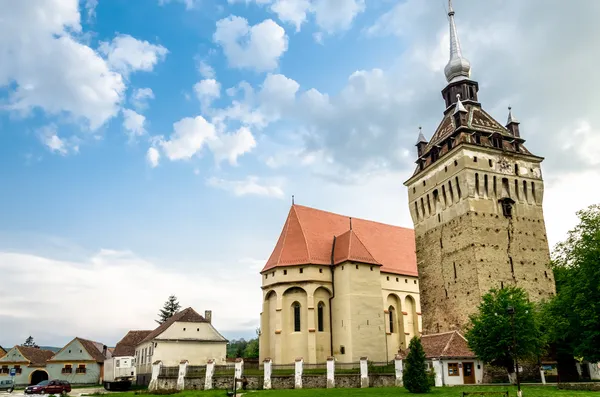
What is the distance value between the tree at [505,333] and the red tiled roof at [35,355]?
1953 inches

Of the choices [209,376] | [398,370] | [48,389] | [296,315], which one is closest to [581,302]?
[398,370]

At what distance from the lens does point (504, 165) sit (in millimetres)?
41750

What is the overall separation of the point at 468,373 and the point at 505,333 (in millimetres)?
4339

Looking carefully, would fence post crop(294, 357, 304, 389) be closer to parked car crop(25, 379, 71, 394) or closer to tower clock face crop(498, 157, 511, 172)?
parked car crop(25, 379, 71, 394)

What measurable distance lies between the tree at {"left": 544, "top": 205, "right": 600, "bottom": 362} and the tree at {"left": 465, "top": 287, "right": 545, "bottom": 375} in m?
1.58

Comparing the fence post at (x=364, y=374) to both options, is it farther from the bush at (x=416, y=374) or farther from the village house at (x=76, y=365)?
the village house at (x=76, y=365)

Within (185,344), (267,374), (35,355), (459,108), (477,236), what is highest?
(459,108)

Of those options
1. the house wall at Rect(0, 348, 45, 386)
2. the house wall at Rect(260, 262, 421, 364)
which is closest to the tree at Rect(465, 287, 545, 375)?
the house wall at Rect(260, 262, 421, 364)

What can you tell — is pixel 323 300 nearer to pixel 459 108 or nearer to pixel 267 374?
pixel 267 374

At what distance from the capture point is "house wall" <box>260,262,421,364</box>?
128 ft

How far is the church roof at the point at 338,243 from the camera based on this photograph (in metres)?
41.3

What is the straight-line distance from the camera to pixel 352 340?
38250 millimetres

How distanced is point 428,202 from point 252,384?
22.2 metres

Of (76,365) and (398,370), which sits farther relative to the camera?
(76,365)
